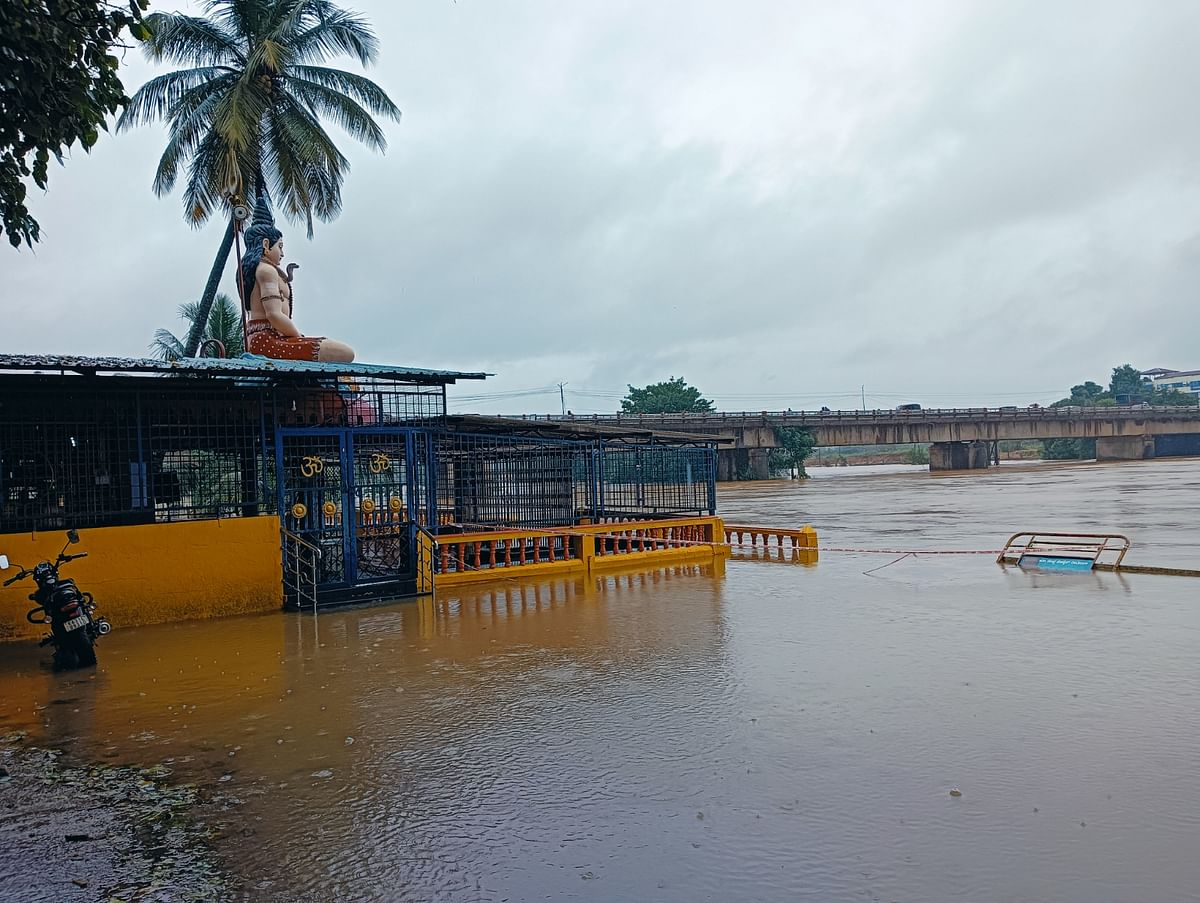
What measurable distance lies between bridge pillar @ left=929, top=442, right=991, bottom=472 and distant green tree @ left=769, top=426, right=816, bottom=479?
39.0 feet

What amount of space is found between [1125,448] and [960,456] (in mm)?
17159

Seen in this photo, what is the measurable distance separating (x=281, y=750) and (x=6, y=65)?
4.26 meters

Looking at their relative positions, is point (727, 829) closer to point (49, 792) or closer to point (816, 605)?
point (49, 792)

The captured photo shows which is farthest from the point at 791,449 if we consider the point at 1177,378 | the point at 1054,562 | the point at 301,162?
the point at 1177,378

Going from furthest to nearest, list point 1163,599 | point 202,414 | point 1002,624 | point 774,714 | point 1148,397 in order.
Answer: point 1148,397
point 202,414
point 1163,599
point 1002,624
point 774,714

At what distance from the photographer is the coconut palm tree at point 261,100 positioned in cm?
2128

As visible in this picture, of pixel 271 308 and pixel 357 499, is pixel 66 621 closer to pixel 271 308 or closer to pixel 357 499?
pixel 357 499

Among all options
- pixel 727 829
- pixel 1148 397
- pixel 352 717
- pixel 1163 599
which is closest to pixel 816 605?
pixel 1163 599

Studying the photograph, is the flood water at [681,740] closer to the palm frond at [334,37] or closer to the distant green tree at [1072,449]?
the palm frond at [334,37]

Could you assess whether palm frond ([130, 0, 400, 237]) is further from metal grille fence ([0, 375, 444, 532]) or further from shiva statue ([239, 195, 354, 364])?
metal grille fence ([0, 375, 444, 532])

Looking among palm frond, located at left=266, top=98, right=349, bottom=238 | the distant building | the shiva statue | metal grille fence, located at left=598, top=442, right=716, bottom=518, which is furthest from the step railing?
the distant building

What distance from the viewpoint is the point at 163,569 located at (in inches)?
428

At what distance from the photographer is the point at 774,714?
6.45 meters

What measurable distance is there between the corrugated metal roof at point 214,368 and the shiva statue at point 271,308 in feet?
8.95
